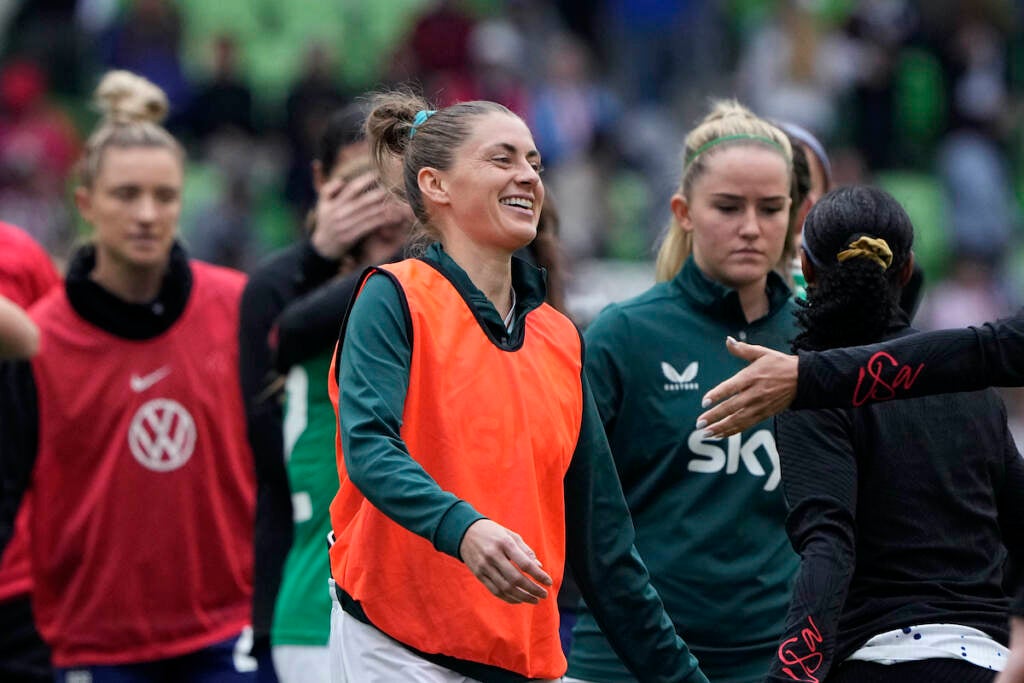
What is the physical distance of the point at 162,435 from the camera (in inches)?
232

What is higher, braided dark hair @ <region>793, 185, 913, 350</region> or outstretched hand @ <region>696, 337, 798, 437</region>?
braided dark hair @ <region>793, 185, 913, 350</region>

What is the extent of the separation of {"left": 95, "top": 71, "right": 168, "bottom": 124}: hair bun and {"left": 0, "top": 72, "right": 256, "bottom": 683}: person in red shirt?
0.67 meters

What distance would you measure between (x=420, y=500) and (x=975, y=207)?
1168 centimetres

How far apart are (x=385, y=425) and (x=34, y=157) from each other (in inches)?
460

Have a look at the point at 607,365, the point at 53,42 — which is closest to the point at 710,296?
the point at 607,365

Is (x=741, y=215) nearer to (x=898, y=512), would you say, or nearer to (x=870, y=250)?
(x=870, y=250)

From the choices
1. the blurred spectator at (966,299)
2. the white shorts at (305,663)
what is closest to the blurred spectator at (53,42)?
the blurred spectator at (966,299)

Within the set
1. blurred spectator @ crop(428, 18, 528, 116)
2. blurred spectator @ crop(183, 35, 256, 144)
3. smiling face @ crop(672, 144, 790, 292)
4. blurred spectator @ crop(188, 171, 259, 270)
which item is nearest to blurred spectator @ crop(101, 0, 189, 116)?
blurred spectator @ crop(183, 35, 256, 144)

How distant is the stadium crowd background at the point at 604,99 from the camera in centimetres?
1424

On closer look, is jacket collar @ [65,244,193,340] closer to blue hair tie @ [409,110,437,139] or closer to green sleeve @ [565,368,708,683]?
blue hair tie @ [409,110,437,139]

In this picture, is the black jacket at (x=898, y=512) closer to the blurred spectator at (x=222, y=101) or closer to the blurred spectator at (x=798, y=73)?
the blurred spectator at (x=798, y=73)

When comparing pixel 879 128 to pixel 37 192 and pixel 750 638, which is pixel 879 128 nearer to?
pixel 37 192

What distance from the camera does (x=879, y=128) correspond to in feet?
47.6

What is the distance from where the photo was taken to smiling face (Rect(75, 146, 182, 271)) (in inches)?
237
